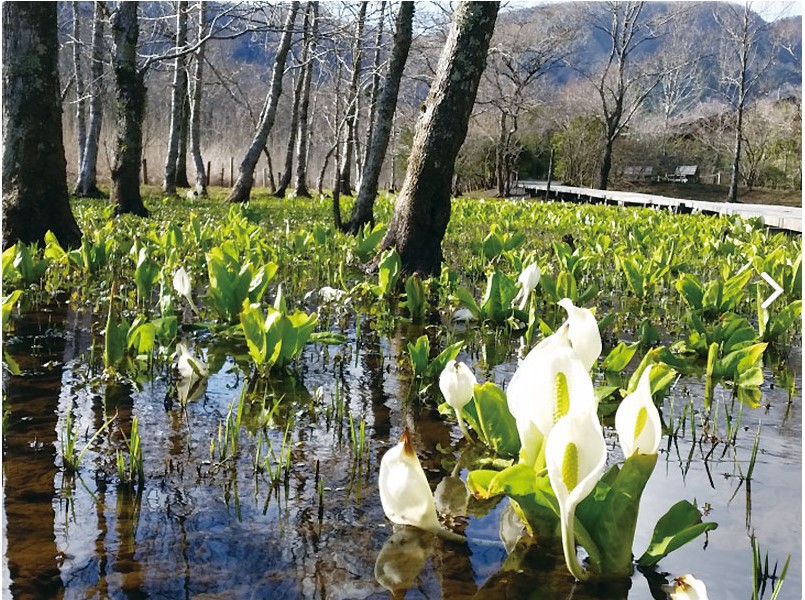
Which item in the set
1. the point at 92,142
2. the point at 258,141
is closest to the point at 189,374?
the point at 258,141

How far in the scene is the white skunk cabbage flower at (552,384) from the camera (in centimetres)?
122

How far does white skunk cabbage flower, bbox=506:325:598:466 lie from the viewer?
1216mm

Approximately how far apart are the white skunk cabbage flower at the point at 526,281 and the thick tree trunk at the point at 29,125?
3541mm

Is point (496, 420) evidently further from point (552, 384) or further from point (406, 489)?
point (552, 384)

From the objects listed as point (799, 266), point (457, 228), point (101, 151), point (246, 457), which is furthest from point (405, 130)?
point (246, 457)

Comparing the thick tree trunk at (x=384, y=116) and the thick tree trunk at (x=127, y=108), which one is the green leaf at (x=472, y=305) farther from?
the thick tree trunk at (x=127, y=108)

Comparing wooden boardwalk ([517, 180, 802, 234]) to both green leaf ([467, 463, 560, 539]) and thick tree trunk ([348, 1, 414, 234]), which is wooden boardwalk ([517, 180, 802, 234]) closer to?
thick tree trunk ([348, 1, 414, 234])

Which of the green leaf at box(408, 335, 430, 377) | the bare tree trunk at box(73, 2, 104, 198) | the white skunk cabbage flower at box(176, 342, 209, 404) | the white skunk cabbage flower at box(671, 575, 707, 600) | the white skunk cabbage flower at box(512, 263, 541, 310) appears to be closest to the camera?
the white skunk cabbage flower at box(671, 575, 707, 600)

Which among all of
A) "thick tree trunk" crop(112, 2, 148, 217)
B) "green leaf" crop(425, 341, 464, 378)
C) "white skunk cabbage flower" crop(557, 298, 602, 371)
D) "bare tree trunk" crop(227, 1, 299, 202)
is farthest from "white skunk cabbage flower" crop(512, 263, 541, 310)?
"bare tree trunk" crop(227, 1, 299, 202)

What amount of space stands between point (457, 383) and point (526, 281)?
5.70ft

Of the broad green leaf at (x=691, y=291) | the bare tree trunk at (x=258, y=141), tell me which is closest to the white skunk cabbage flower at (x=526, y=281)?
the broad green leaf at (x=691, y=291)

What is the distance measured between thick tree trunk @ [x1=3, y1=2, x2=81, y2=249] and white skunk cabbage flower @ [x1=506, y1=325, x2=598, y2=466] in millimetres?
5042

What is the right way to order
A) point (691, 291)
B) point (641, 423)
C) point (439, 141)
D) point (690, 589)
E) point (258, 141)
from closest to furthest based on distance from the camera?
1. point (690, 589)
2. point (641, 423)
3. point (691, 291)
4. point (439, 141)
5. point (258, 141)

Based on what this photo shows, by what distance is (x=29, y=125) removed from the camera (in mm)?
5523
